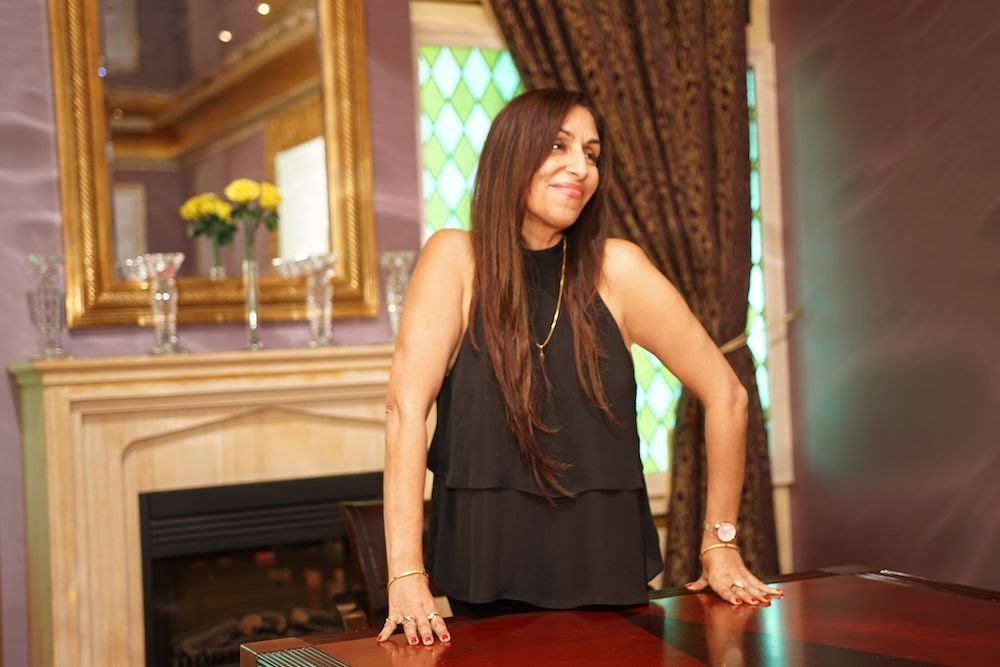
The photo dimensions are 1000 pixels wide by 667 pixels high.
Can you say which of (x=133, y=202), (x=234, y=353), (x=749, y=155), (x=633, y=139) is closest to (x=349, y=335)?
(x=234, y=353)

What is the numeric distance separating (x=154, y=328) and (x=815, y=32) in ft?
8.83

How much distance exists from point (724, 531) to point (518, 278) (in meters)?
0.54

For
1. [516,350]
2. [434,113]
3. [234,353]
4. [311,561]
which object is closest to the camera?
[516,350]

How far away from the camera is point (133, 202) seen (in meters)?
3.64

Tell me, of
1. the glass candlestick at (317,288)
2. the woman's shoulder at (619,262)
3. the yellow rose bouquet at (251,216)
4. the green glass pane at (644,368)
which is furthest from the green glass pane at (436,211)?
the woman's shoulder at (619,262)

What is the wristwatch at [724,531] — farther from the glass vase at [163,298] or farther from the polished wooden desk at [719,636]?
the glass vase at [163,298]

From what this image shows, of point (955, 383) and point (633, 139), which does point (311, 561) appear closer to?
point (633, 139)

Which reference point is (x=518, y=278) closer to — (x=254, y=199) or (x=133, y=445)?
(x=133, y=445)

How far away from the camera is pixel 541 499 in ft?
6.09

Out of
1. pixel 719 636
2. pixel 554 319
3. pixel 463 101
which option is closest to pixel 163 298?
pixel 463 101

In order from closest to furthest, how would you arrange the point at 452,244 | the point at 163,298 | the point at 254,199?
1. the point at 452,244
2. the point at 163,298
3. the point at 254,199

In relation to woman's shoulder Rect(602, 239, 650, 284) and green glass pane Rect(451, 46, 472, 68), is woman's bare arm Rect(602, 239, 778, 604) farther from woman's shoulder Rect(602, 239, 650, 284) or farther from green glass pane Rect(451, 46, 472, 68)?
green glass pane Rect(451, 46, 472, 68)

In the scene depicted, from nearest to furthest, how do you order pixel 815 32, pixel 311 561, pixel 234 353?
pixel 234 353 < pixel 311 561 < pixel 815 32

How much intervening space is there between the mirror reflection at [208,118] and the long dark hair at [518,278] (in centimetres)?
199
